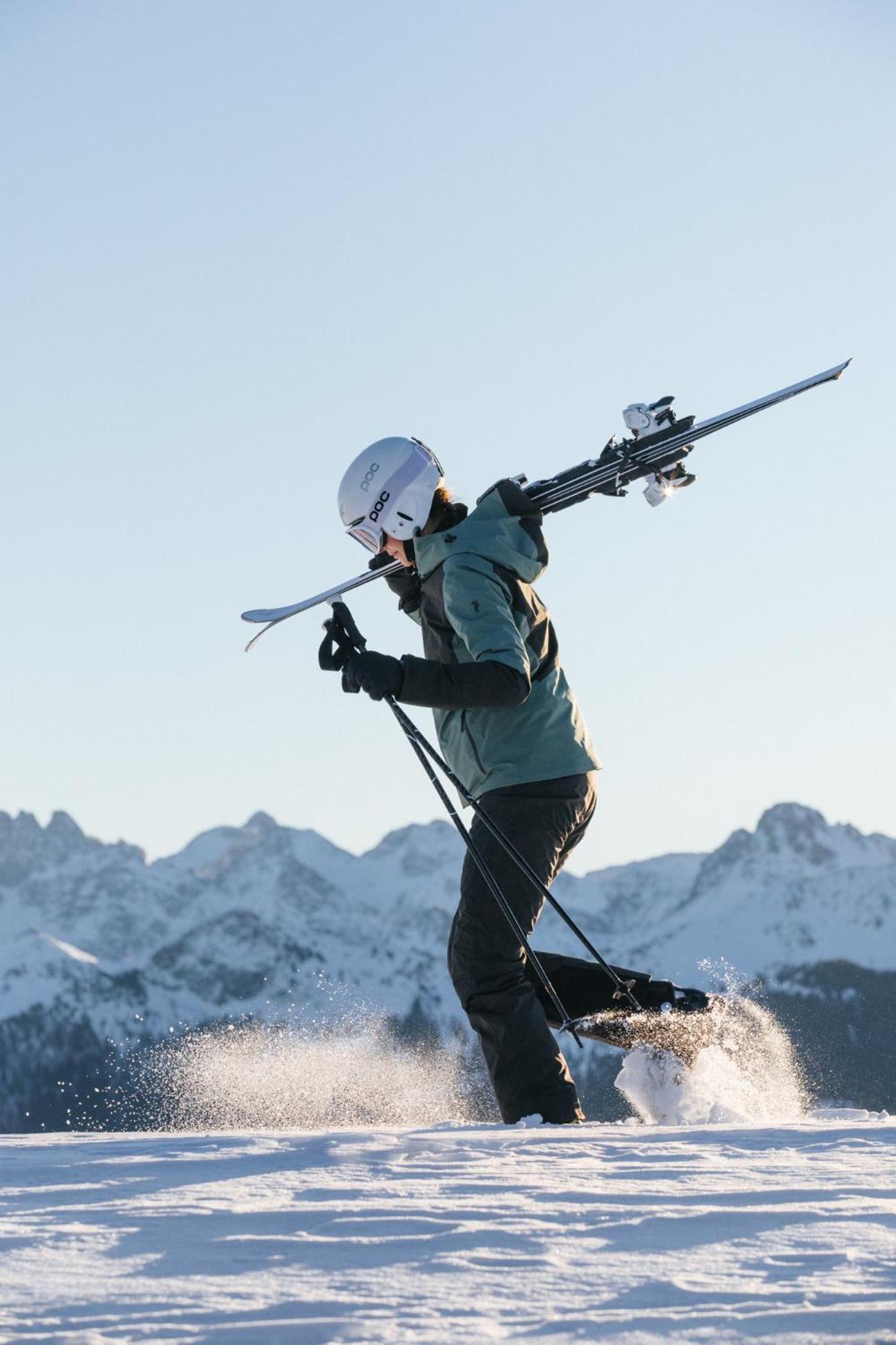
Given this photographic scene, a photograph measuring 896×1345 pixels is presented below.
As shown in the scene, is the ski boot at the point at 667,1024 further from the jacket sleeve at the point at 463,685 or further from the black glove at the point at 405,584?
the black glove at the point at 405,584

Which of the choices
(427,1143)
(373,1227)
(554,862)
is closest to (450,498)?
(554,862)

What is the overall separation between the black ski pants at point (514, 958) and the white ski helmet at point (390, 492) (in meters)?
1.20

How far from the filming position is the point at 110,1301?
288 cm

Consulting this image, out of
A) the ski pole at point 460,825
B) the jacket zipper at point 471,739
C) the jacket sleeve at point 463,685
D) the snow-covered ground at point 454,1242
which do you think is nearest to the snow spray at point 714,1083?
the ski pole at point 460,825

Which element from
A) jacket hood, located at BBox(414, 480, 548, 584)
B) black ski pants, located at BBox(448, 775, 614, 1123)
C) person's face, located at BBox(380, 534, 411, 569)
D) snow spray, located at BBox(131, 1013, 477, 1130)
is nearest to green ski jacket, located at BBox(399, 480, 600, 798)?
jacket hood, located at BBox(414, 480, 548, 584)

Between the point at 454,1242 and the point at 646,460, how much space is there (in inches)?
183

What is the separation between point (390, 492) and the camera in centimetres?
668

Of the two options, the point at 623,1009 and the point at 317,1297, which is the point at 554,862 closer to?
the point at 623,1009

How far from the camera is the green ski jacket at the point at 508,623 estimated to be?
612cm

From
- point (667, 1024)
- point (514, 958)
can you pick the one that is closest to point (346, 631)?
point (514, 958)

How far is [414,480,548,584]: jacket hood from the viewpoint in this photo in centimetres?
626

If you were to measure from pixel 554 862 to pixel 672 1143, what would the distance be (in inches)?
79.9

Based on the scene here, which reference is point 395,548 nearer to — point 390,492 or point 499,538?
point 390,492

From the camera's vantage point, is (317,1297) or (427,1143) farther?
(427,1143)
